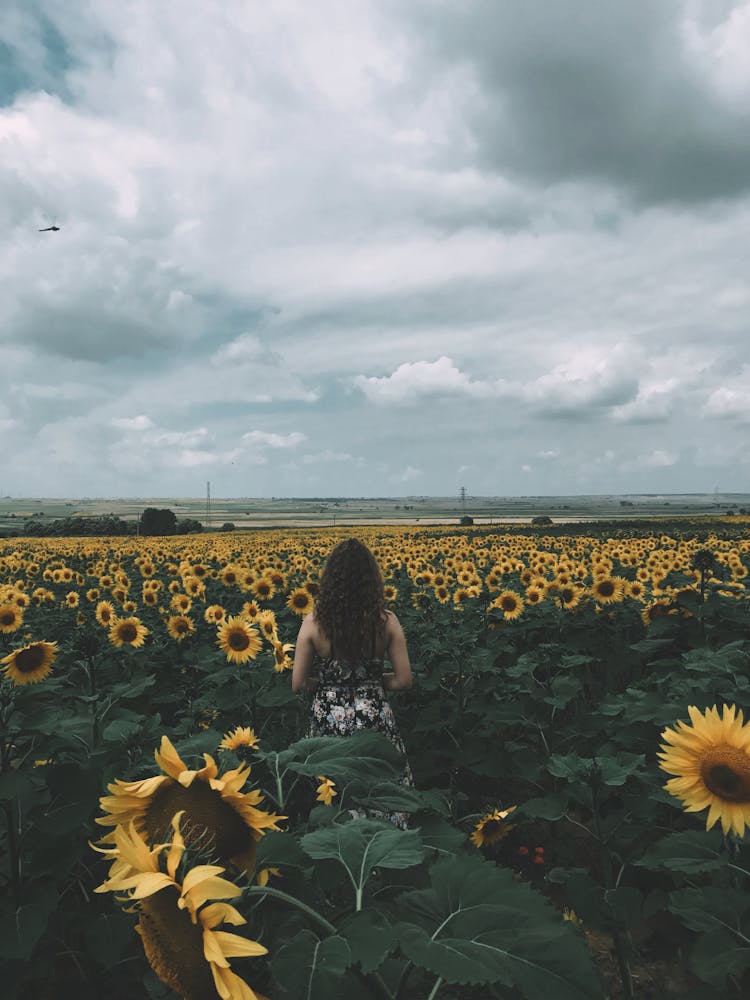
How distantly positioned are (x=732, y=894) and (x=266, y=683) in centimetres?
362

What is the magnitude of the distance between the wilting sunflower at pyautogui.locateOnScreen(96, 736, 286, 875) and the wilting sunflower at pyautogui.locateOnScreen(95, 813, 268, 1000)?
16 centimetres

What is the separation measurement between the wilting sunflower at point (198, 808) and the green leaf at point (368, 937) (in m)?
0.22

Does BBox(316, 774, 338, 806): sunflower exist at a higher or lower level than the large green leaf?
lower

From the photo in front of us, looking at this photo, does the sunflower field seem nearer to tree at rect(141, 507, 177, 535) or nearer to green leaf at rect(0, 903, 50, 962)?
green leaf at rect(0, 903, 50, 962)

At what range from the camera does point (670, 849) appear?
2.40 meters

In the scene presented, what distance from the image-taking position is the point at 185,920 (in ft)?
3.12

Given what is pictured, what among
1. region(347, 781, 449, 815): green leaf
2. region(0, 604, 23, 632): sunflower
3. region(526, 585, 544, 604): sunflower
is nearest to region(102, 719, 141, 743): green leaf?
region(347, 781, 449, 815): green leaf

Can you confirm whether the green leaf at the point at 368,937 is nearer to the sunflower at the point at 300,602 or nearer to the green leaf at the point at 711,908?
the green leaf at the point at 711,908

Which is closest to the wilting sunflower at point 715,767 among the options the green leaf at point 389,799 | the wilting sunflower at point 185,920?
the green leaf at point 389,799

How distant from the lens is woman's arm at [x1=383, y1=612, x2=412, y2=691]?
440 centimetres

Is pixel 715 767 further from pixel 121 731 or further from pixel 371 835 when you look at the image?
pixel 121 731

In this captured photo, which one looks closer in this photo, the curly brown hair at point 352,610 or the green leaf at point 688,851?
the green leaf at point 688,851

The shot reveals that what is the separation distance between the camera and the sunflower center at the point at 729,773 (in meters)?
1.99

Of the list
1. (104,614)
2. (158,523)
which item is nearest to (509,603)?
(104,614)
